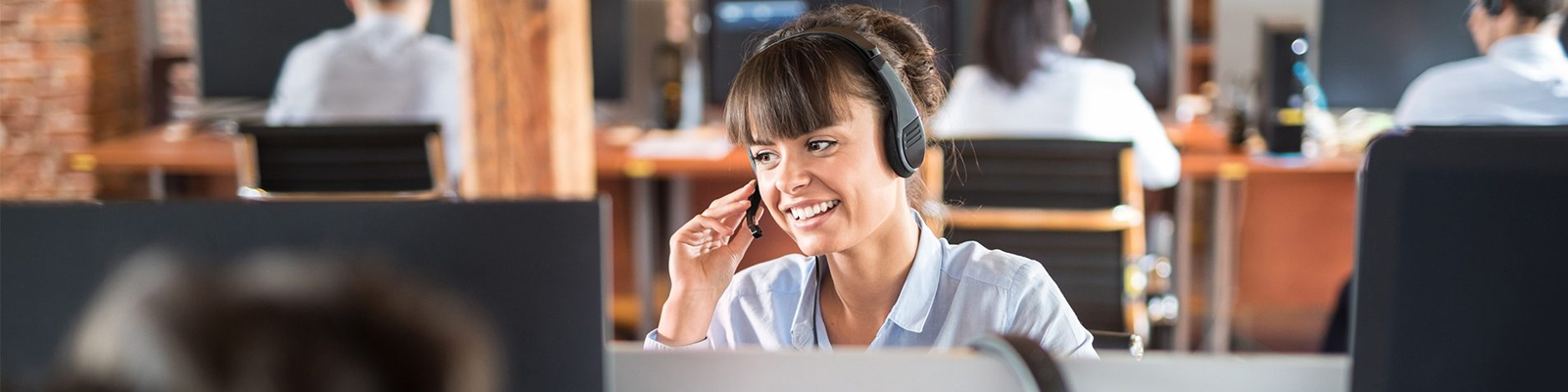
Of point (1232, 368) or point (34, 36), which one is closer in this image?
point (1232, 368)

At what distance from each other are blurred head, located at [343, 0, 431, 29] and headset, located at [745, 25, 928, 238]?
274 centimetres

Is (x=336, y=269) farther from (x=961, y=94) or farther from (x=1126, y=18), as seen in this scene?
(x=1126, y=18)

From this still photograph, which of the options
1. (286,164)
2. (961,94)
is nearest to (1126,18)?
(961,94)

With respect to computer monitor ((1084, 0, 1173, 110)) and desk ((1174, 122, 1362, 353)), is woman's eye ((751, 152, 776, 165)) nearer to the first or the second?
computer monitor ((1084, 0, 1173, 110))

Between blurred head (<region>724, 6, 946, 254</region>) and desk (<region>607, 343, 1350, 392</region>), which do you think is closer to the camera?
desk (<region>607, 343, 1350, 392</region>)

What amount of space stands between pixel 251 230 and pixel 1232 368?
0.57 metres

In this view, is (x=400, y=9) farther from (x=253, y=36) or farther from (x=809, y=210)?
(x=809, y=210)

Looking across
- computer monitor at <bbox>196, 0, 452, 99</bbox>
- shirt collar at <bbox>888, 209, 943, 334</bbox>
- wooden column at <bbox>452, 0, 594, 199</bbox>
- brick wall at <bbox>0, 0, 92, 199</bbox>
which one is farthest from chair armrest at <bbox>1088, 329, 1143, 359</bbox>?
brick wall at <bbox>0, 0, 92, 199</bbox>

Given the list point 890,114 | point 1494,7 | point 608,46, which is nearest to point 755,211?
point 890,114

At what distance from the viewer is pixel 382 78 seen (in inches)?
138

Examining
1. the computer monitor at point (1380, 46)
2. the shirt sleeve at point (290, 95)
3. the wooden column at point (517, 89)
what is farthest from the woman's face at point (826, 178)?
the shirt sleeve at point (290, 95)

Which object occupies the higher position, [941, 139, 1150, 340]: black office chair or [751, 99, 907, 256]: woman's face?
[751, 99, 907, 256]: woman's face

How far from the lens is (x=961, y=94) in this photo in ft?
9.89

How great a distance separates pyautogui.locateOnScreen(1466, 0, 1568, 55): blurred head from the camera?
2.59 m
